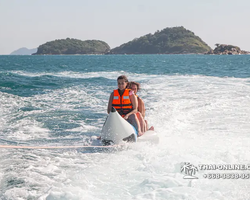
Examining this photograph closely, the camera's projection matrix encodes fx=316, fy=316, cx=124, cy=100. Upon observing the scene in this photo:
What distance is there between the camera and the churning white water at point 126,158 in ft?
13.0

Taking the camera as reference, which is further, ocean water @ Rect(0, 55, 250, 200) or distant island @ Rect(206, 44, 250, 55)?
distant island @ Rect(206, 44, 250, 55)

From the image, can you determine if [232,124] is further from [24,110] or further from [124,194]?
[24,110]

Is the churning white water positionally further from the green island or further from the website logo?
the green island

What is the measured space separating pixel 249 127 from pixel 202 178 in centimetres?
339

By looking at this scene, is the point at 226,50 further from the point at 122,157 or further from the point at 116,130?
the point at 122,157

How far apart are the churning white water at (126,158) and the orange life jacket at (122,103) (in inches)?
30.0

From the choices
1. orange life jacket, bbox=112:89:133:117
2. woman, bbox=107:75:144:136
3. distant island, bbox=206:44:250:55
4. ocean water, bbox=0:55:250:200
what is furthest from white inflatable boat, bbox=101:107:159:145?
distant island, bbox=206:44:250:55

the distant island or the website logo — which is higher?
the distant island

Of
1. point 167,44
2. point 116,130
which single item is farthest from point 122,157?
point 167,44

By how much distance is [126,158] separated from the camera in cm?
529

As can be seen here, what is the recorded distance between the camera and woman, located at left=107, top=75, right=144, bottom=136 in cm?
604

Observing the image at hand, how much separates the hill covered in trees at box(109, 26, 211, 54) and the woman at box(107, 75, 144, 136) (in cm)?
17003

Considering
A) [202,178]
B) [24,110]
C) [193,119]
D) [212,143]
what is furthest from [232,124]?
[24,110]

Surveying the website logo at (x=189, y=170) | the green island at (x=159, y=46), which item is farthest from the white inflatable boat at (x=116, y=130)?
the green island at (x=159, y=46)
